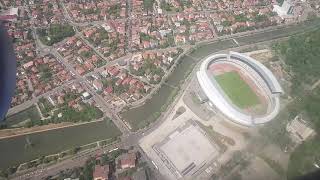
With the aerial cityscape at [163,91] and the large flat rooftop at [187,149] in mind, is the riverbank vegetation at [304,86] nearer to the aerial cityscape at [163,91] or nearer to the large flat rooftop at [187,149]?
the aerial cityscape at [163,91]

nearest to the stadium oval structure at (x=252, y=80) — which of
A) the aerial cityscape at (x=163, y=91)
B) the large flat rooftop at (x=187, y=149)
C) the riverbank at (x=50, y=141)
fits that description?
the aerial cityscape at (x=163, y=91)

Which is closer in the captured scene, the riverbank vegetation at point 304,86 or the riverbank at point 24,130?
the riverbank vegetation at point 304,86

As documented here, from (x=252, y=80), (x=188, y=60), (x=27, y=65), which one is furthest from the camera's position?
(x=188, y=60)

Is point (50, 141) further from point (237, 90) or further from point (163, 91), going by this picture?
point (237, 90)

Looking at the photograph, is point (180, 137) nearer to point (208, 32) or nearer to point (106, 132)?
point (106, 132)

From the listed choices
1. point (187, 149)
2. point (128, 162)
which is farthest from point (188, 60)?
point (128, 162)

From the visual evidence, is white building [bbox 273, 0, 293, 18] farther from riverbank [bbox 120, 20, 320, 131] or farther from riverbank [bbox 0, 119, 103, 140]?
riverbank [bbox 0, 119, 103, 140]
